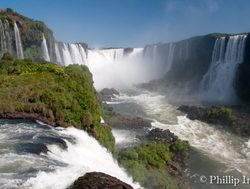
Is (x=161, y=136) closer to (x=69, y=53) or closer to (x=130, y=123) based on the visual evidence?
(x=130, y=123)

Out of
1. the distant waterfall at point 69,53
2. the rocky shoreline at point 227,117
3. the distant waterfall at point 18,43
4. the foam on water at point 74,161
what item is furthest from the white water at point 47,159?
the distant waterfall at point 69,53

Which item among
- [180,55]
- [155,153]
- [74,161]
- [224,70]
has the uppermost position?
[180,55]

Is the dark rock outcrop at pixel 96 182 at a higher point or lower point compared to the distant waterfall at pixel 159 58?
lower

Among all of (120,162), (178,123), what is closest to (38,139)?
(120,162)

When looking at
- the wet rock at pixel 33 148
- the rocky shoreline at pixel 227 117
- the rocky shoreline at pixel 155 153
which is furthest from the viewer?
the rocky shoreline at pixel 227 117

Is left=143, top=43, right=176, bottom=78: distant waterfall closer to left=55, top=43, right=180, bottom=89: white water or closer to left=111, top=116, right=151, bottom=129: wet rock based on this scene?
left=55, top=43, right=180, bottom=89: white water

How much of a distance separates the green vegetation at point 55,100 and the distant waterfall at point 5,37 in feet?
74.9

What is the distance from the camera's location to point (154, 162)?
23234mm

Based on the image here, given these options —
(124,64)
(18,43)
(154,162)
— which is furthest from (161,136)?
(124,64)

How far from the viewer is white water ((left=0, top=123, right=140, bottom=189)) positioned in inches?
410

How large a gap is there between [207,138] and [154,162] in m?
10.6

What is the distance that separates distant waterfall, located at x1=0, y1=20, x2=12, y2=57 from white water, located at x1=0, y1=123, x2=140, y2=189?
31.0 m

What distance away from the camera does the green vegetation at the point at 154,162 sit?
19953 mm

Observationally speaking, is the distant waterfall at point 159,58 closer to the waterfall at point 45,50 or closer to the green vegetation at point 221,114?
the waterfall at point 45,50
